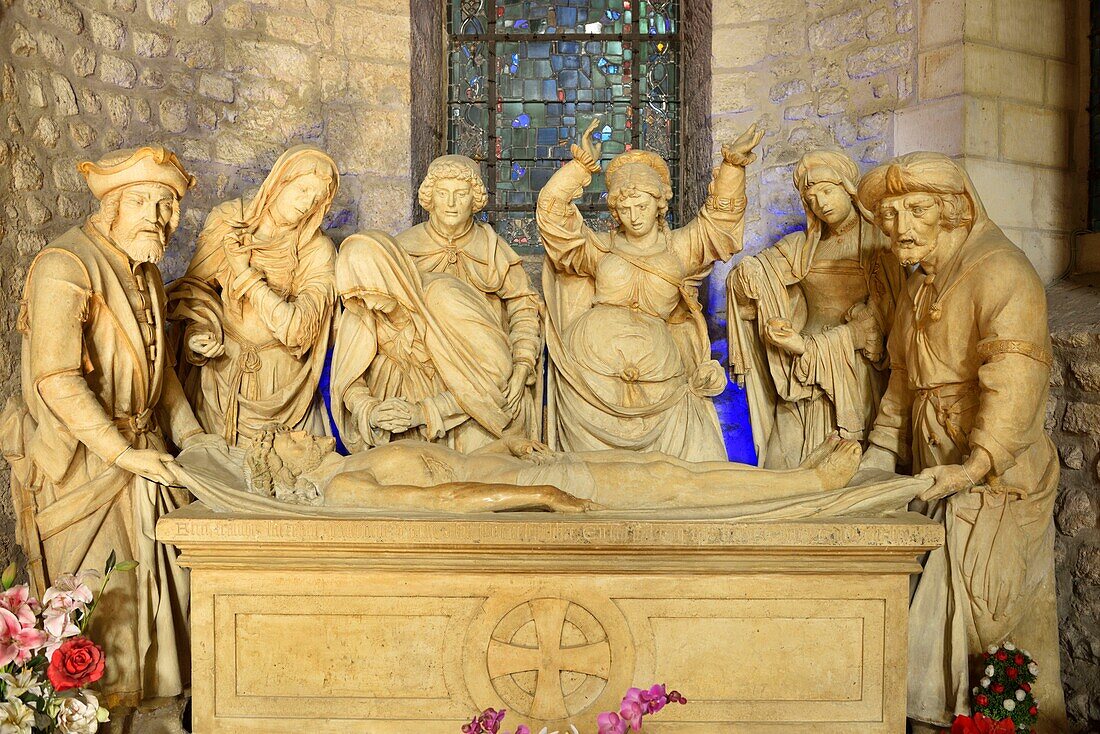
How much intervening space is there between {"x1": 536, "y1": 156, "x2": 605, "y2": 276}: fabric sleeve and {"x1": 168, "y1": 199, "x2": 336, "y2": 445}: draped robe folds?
34.7 inches

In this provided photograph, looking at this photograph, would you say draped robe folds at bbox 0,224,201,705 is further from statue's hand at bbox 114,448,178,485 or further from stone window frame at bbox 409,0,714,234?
stone window frame at bbox 409,0,714,234

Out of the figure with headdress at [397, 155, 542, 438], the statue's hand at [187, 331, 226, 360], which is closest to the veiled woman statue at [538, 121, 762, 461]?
the figure with headdress at [397, 155, 542, 438]

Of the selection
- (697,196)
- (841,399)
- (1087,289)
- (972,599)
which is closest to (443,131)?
(697,196)

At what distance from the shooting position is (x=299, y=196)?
4449 millimetres

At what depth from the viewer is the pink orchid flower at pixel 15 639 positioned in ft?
10.2

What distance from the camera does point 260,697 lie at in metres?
3.69

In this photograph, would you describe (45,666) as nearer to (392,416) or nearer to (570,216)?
(392,416)

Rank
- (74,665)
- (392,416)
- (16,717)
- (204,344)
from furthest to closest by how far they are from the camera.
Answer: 1. (204,344)
2. (392,416)
3. (74,665)
4. (16,717)

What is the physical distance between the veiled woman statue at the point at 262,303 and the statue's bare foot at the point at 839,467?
2007 millimetres

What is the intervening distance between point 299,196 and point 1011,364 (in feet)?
8.79

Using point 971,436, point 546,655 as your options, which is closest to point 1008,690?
point 971,436

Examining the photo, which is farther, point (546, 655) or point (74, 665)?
point (546, 655)

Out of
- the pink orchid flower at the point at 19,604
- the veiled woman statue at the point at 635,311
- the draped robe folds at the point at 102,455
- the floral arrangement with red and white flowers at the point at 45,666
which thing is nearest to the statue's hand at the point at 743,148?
the veiled woman statue at the point at 635,311

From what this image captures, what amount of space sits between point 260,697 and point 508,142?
361 cm
